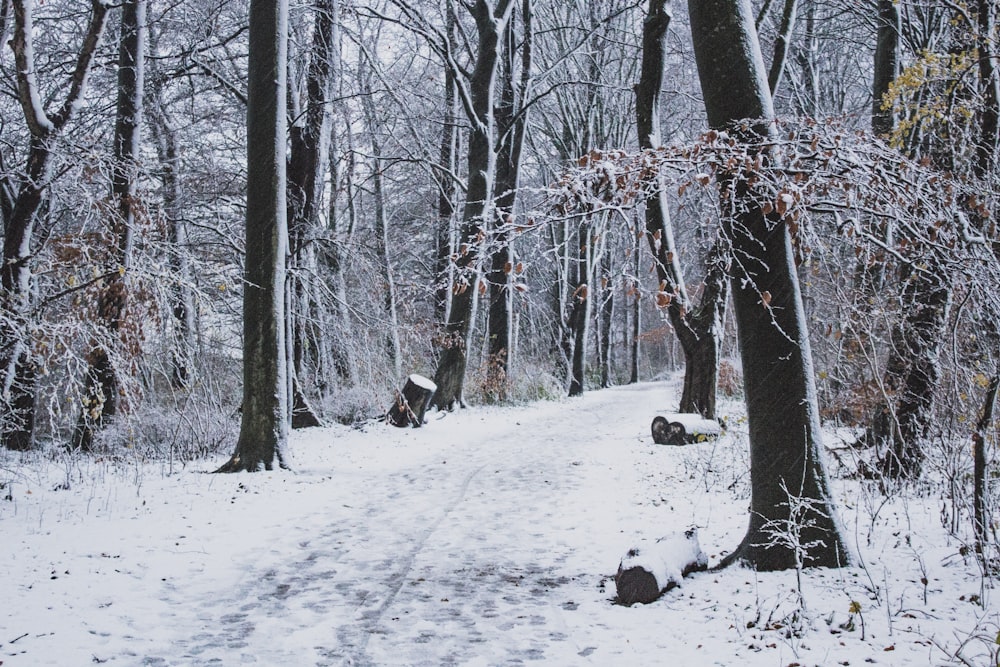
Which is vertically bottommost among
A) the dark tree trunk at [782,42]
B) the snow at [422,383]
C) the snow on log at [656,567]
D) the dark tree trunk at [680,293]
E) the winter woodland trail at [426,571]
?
the winter woodland trail at [426,571]

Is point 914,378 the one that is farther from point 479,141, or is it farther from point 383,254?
point 383,254

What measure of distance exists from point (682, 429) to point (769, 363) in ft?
21.1

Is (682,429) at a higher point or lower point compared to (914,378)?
lower

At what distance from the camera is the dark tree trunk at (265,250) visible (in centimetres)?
880

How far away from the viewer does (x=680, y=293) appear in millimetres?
9961

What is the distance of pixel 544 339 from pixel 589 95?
8.39 meters

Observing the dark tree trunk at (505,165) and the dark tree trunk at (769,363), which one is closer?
the dark tree trunk at (769,363)

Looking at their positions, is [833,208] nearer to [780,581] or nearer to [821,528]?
[821,528]

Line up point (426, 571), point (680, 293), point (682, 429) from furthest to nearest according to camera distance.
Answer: point (682, 429), point (680, 293), point (426, 571)

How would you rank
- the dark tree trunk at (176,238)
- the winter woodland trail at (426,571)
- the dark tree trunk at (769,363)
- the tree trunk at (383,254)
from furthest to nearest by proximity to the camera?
the tree trunk at (383,254)
the dark tree trunk at (176,238)
the dark tree trunk at (769,363)
the winter woodland trail at (426,571)

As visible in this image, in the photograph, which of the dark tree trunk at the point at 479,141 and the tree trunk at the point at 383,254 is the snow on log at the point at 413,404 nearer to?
the tree trunk at the point at 383,254

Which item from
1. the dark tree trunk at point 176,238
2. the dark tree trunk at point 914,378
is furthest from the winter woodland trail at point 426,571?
the dark tree trunk at point 914,378

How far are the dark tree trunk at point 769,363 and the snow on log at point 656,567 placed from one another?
39 centimetres

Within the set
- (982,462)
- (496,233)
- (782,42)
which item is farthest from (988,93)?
(782,42)
